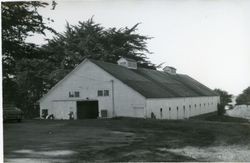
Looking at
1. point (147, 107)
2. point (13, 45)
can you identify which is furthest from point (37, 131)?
point (147, 107)

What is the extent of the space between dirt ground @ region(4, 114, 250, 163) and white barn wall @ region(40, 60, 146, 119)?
15.4 feet

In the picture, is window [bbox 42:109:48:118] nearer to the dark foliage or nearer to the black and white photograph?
the dark foliage

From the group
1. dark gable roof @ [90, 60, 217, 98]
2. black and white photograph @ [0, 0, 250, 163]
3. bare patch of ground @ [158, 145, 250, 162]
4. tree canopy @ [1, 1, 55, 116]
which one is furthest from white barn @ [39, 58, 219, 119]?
bare patch of ground @ [158, 145, 250, 162]

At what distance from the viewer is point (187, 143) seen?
36.2 feet

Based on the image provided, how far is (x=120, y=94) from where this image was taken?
19188mm

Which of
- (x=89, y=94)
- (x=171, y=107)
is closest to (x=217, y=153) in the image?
(x=171, y=107)

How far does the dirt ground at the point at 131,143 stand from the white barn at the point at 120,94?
4399mm

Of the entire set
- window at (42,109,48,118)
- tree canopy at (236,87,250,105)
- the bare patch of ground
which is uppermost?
tree canopy at (236,87,250,105)

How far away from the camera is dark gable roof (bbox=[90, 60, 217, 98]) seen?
61.0 feet

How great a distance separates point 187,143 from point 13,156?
4213 millimetres

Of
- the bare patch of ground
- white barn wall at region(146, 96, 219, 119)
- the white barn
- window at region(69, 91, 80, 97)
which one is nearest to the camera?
the bare patch of ground

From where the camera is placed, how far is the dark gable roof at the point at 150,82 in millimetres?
18594

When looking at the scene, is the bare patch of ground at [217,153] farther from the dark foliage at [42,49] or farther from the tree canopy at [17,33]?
the tree canopy at [17,33]

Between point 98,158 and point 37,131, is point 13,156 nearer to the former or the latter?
point 98,158
